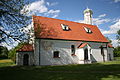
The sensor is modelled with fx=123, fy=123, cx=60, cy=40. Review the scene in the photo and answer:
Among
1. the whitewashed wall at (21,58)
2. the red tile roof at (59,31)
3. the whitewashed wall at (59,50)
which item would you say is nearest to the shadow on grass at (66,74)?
the whitewashed wall at (21,58)

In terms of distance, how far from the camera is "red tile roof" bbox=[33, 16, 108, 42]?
2320cm

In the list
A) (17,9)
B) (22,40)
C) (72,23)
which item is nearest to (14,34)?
(22,40)

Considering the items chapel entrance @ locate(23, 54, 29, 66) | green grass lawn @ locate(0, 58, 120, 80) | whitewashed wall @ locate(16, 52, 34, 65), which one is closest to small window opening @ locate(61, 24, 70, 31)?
whitewashed wall @ locate(16, 52, 34, 65)

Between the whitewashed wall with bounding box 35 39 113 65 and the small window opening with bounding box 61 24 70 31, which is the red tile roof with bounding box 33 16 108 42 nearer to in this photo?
the small window opening with bounding box 61 24 70 31

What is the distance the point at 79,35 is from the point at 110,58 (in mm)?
12558

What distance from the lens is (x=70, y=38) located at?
25.5 m

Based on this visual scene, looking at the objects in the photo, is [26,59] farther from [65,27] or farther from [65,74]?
[65,74]

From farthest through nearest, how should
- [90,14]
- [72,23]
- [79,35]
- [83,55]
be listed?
[90,14], [72,23], [79,35], [83,55]

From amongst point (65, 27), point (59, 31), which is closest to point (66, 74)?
point (59, 31)

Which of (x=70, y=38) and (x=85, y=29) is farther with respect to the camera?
(x=85, y=29)

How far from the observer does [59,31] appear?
25.6 meters

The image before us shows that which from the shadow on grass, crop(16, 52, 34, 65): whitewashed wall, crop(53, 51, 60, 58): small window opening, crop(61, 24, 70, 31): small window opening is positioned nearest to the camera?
the shadow on grass

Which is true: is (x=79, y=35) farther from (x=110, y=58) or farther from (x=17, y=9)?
(x=17, y=9)

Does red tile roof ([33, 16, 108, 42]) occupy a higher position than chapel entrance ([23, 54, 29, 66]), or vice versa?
red tile roof ([33, 16, 108, 42])
